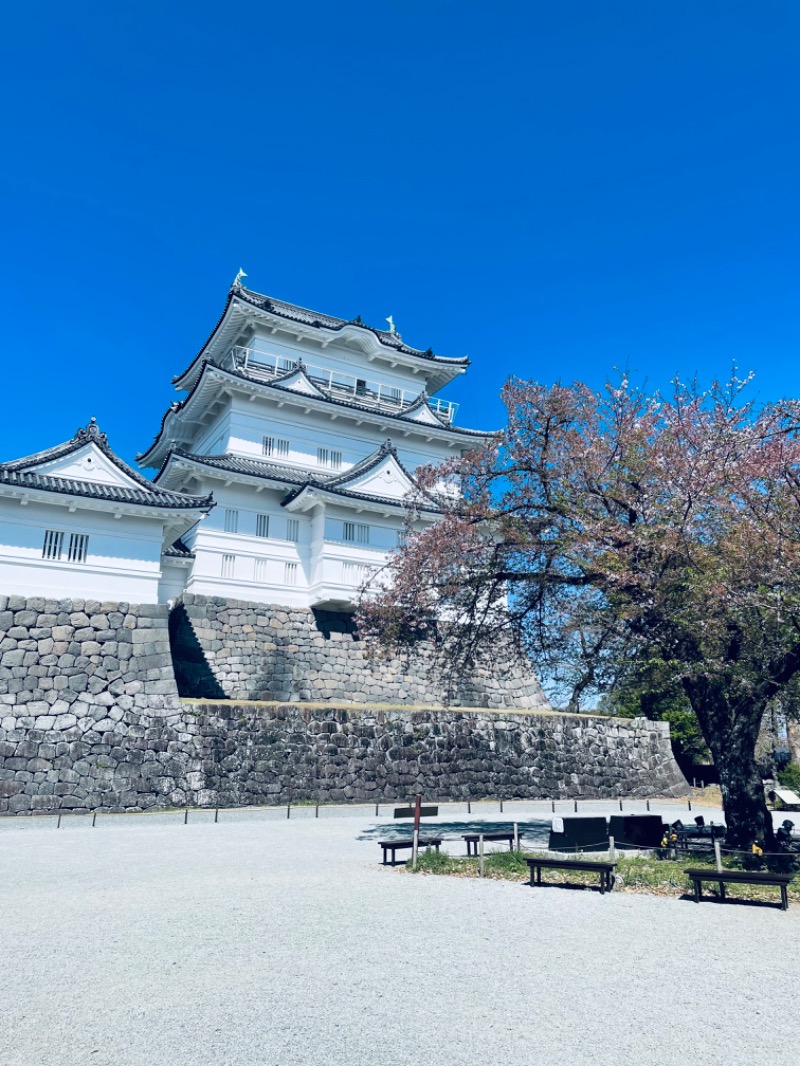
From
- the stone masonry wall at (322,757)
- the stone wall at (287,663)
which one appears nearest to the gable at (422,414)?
the stone wall at (287,663)

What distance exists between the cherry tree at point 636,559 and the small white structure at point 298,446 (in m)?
11.7

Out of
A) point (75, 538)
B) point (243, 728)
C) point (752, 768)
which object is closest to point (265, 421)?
point (75, 538)

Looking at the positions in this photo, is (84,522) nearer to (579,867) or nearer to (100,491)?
(100,491)

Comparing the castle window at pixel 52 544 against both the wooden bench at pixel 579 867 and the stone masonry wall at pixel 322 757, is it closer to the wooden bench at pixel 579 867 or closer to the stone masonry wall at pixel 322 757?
the stone masonry wall at pixel 322 757

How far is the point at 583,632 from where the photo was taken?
14266 mm

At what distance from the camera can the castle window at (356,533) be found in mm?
28011

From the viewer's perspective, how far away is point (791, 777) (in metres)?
29.5

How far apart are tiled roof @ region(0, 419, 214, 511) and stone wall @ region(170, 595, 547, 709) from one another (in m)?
5.23

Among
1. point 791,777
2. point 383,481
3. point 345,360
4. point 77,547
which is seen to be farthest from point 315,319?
point 791,777

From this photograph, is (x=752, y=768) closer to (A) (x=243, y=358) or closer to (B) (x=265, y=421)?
(B) (x=265, y=421)

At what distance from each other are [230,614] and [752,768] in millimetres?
18265

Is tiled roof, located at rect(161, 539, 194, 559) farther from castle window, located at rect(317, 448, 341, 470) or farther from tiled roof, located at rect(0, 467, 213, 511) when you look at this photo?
castle window, located at rect(317, 448, 341, 470)

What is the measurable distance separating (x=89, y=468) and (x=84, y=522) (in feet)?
5.75

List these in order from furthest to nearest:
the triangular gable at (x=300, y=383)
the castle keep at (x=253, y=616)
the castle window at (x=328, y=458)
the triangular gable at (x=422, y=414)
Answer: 1. the triangular gable at (x=422, y=414)
2. the castle window at (x=328, y=458)
3. the triangular gable at (x=300, y=383)
4. the castle keep at (x=253, y=616)
